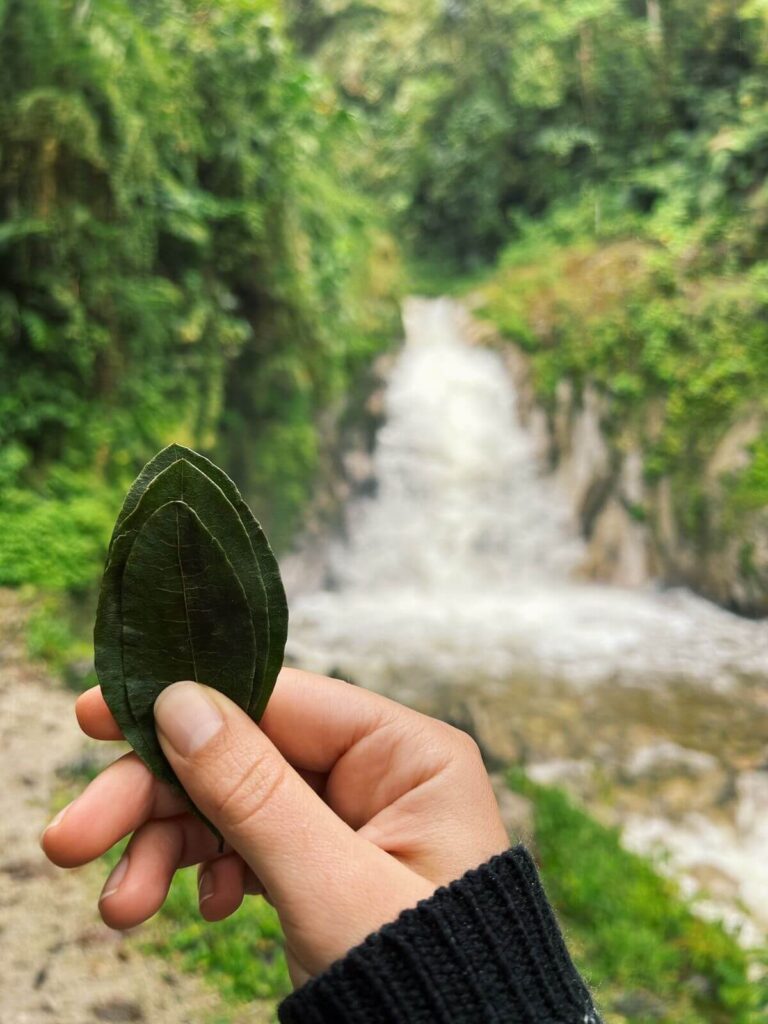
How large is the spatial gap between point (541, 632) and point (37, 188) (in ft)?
18.4

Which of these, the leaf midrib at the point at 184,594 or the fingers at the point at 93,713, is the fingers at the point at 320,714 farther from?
the leaf midrib at the point at 184,594

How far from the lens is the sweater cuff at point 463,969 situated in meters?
0.91

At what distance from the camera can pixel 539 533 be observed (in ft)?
30.0

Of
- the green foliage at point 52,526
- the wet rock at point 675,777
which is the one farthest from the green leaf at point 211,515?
the wet rock at point 675,777

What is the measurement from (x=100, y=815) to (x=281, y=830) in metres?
0.29

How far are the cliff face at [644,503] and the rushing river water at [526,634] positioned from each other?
0.74 feet

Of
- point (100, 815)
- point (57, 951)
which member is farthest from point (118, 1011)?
point (100, 815)

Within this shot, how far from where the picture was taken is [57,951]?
221 centimetres

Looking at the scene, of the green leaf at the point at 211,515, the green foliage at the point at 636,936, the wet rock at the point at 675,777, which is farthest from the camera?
the wet rock at the point at 675,777

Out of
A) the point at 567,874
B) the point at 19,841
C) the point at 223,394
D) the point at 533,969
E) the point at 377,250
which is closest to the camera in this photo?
the point at 533,969

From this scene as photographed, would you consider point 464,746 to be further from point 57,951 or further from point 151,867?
point 57,951

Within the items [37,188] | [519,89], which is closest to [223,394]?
[37,188]

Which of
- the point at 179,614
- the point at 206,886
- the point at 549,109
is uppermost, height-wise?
the point at 549,109

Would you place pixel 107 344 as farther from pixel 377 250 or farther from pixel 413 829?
pixel 377 250
